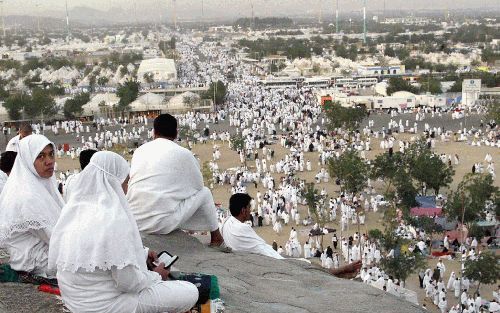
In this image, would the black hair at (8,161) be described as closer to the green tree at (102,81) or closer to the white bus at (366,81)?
the white bus at (366,81)

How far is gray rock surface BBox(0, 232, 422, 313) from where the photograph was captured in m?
3.11

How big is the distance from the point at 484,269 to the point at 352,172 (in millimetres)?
5457

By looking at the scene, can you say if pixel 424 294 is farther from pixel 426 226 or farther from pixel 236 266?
pixel 236 266

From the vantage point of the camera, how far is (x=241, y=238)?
445 cm

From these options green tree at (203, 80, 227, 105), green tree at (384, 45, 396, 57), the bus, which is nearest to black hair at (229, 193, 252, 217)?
green tree at (203, 80, 227, 105)

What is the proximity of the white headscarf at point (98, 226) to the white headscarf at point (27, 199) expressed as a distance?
0.48 meters

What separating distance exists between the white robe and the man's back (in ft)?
1.27

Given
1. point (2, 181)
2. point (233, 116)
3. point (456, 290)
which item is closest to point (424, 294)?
point (456, 290)

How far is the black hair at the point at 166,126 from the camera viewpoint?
13.9ft

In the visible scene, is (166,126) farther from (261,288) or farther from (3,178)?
(261,288)

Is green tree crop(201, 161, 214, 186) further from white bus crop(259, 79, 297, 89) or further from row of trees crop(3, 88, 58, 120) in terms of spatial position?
white bus crop(259, 79, 297, 89)

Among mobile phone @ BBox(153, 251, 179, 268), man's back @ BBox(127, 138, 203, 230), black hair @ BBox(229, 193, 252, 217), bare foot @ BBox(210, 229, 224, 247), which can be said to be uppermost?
man's back @ BBox(127, 138, 203, 230)

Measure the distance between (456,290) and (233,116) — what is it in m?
19.0

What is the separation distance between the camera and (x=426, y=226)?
1098 centimetres
